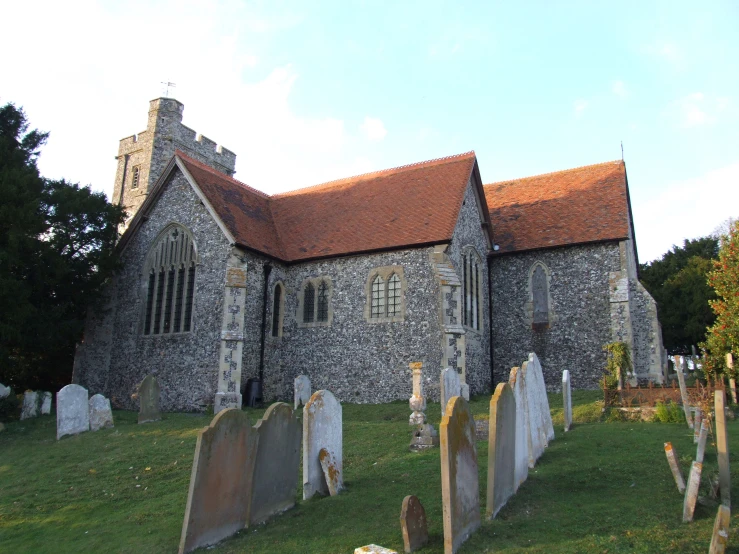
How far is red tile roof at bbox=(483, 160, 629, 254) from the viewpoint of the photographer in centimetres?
2088

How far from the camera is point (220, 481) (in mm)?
7188

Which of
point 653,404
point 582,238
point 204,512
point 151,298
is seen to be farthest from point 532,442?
point 151,298

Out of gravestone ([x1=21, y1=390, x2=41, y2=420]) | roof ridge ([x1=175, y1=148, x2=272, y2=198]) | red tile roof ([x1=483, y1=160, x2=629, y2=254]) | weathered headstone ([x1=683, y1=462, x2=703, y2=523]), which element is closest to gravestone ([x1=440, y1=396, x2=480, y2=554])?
weathered headstone ([x1=683, y1=462, x2=703, y2=523])

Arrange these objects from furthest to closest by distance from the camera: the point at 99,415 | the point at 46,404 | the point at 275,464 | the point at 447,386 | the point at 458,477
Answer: the point at 46,404
the point at 99,415
the point at 447,386
the point at 275,464
the point at 458,477

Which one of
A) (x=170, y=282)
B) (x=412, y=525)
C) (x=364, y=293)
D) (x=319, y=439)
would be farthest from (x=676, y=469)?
(x=170, y=282)

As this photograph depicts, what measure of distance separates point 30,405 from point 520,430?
15389 millimetres

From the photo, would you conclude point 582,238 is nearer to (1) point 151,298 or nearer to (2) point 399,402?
(2) point 399,402

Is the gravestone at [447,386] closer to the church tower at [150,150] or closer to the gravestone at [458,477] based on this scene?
the gravestone at [458,477]

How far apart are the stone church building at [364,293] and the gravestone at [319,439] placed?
874 cm

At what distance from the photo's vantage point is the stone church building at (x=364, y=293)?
60.4ft

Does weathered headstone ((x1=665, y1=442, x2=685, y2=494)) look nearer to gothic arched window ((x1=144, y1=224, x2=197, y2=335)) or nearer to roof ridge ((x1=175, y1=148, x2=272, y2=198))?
gothic arched window ((x1=144, y1=224, x2=197, y2=335))

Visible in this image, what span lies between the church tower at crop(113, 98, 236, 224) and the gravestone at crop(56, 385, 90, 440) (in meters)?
15.6

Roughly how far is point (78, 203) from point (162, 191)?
9.25 ft

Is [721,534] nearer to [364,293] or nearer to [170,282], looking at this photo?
[364,293]
